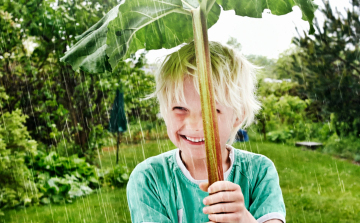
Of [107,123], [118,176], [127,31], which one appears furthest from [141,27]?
A: [107,123]

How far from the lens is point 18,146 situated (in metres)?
3.14

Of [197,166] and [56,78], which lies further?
[56,78]

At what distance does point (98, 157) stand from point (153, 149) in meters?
0.88

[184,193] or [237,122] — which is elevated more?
[237,122]

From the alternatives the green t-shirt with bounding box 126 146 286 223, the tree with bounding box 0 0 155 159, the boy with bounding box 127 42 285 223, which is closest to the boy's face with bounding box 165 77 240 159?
the boy with bounding box 127 42 285 223

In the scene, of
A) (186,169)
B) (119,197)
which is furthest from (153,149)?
(186,169)

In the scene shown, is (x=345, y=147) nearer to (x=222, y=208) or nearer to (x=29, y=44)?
(x=222, y=208)

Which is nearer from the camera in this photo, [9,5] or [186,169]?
[186,169]

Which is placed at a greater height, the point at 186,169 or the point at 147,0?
the point at 147,0

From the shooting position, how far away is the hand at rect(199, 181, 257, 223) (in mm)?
802

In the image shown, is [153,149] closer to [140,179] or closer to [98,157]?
[98,157]

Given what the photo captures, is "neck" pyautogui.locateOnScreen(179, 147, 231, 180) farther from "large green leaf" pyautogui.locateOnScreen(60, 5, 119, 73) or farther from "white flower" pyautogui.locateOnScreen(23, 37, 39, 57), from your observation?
"white flower" pyautogui.locateOnScreen(23, 37, 39, 57)

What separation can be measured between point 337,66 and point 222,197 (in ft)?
10.5

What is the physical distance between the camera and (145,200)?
118 cm
